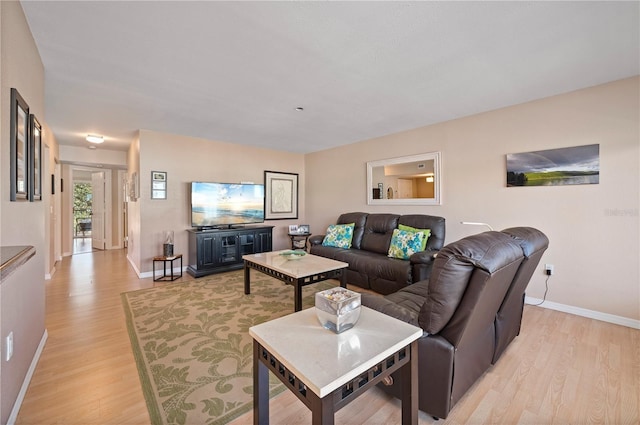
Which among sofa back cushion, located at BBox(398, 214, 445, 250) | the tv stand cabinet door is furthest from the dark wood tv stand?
sofa back cushion, located at BBox(398, 214, 445, 250)

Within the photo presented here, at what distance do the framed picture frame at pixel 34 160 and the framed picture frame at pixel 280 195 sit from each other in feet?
12.2

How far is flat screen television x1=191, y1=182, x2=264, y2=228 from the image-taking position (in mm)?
4551

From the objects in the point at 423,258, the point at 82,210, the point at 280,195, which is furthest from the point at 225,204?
the point at 82,210

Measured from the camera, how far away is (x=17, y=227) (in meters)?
1.63

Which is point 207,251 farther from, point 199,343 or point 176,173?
point 199,343

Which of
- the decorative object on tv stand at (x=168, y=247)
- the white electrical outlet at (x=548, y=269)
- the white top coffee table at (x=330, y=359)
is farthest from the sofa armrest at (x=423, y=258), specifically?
the decorative object on tv stand at (x=168, y=247)

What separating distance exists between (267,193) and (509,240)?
480 centimetres

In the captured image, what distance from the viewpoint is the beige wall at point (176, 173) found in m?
4.29

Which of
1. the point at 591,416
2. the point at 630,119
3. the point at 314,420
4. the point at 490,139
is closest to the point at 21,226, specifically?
the point at 314,420

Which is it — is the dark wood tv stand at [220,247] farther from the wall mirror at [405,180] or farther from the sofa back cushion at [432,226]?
the sofa back cushion at [432,226]

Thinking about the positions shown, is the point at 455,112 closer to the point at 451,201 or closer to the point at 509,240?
the point at 451,201

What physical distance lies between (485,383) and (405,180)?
137 inches

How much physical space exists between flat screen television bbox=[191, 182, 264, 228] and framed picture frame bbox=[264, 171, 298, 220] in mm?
442

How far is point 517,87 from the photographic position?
279 centimetres
